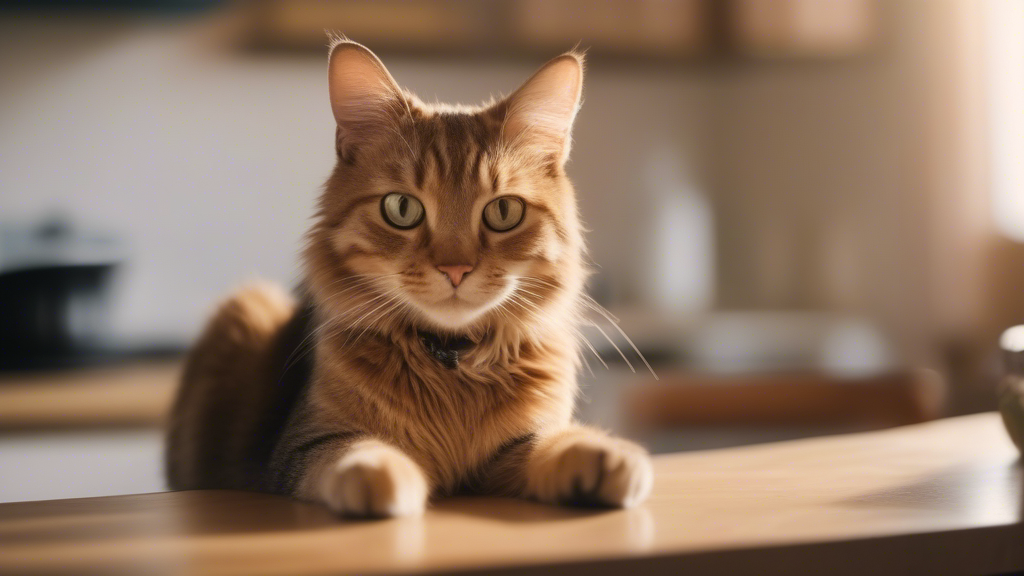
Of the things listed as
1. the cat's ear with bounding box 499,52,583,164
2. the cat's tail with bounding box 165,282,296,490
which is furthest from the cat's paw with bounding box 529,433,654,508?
the cat's tail with bounding box 165,282,296,490

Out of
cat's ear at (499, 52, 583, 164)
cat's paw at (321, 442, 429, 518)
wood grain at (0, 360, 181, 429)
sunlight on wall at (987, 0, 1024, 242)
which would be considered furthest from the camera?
sunlight on wall at (987, 0, 1024, 242)

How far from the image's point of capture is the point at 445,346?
971 millimetres

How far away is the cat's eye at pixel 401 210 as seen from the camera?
958 mm

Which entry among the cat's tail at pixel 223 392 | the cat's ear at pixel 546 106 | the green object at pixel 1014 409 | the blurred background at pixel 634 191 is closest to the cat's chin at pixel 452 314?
the cat's ear at pixel 546 106

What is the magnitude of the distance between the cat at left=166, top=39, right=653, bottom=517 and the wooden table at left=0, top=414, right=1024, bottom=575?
3.3 inches

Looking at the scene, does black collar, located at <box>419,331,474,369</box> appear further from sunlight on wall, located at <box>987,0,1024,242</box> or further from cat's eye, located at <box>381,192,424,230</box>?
sunlight on wall, located at <box>987,0,1024,242</box>

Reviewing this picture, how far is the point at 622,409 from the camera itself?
8.66 ft

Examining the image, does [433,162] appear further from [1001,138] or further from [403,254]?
[1001,138]

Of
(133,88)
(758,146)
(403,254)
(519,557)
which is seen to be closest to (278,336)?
(403,254)

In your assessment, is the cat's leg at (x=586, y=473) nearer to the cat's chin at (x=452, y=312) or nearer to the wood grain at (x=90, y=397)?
the cat's chin at (x=452, y=312)

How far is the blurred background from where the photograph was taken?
7.16ft

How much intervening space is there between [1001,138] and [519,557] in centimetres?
307

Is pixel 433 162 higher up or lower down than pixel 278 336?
higher up

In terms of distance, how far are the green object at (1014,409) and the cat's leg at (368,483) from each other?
82 cm
